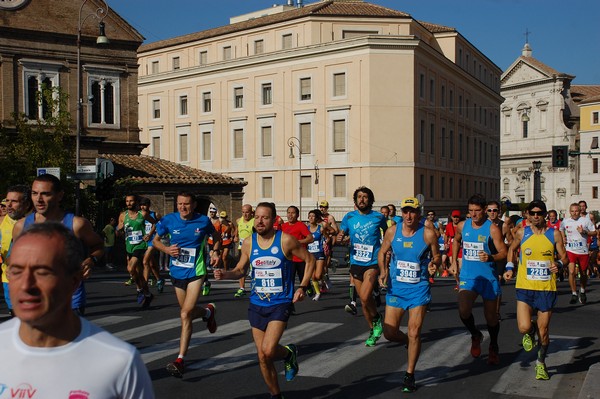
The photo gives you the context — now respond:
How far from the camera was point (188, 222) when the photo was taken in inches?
365

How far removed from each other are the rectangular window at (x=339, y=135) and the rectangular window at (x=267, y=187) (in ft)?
20.8

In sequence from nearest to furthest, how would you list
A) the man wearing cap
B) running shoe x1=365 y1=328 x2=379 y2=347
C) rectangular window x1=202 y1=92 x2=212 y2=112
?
1. the man wearing cap
2. running shoe x1=365 y1=328 x2=379 y2=347
3. rectangular window x1=202 y1=92 x2=212 y2=112

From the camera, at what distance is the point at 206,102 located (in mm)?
59406

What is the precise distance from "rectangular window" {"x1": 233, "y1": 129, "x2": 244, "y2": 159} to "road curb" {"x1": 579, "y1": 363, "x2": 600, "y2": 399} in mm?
50297

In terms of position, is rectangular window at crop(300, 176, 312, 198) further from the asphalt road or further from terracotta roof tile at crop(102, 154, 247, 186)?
the asphalt road

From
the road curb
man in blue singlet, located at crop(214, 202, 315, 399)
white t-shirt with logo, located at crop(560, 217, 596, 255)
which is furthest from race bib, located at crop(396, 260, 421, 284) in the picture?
white t-shirt with logo, located at crop(560, 217, 596, 255)

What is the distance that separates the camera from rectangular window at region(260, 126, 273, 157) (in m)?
55.8

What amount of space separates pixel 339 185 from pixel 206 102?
14.5 meters

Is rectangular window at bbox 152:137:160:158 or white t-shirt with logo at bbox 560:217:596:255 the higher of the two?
rectangular window at bbox 152:137:160:158

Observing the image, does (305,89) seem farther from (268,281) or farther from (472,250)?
(268,281)

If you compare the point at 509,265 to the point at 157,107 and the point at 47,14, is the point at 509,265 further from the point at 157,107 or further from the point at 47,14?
the point at 157,107

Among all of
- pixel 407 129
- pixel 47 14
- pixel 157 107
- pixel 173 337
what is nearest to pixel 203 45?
pixel 157 107

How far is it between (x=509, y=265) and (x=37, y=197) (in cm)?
590

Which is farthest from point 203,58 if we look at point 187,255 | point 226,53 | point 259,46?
point 187,255
